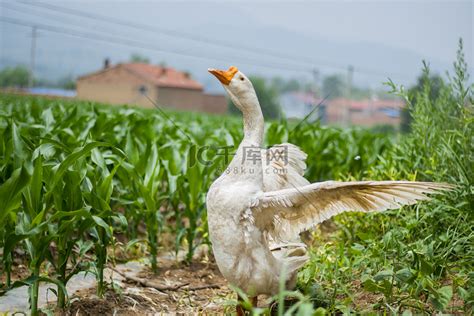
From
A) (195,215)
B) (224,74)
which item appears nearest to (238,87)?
(224,74)

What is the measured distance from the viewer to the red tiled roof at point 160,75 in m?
31.6

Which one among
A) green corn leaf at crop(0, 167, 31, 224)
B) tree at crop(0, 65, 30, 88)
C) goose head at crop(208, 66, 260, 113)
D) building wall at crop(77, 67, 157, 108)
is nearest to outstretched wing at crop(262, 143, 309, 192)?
goose head at crop(208, 66, 260, 113)

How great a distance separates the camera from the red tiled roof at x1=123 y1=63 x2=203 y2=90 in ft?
104

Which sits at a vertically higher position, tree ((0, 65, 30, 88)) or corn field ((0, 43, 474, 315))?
tree ((0, 65, 30, 88))

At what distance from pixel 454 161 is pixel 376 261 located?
79cm

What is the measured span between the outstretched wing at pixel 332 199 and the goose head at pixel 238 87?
0.44m

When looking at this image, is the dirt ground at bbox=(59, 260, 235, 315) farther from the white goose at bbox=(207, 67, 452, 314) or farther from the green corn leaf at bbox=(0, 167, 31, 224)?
the green corn leaf at bbox=(0, 167, 31, 224)

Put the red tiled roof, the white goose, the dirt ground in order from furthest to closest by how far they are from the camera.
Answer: the red tiled roof < the dirt ground < the white goose

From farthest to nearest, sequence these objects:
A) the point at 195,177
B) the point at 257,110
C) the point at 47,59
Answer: the point at 47,59, the point at 195,177, the point at 257,110

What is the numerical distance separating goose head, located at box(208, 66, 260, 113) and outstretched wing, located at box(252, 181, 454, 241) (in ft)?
1.43

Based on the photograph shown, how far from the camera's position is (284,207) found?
2.19 m

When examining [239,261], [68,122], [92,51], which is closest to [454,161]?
[239,261]

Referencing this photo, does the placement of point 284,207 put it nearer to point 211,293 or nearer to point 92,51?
point 211,293

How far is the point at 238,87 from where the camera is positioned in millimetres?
2283
